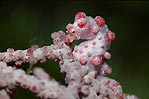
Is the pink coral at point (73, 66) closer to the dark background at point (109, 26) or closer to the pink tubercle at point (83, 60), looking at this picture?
the pink tubercle at point (83, 60)

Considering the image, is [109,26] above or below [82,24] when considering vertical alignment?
above

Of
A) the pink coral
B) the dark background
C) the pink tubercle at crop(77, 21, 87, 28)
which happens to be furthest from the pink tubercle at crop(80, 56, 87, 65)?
the dark background

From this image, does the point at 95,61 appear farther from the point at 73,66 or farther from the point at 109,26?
the point at 109,26

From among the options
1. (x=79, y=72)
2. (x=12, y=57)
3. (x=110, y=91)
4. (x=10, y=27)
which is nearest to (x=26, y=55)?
(x=12, y=57)

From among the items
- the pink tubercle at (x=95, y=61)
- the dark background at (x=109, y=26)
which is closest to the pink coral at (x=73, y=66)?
the pink tubercle at (x=95, y=61)

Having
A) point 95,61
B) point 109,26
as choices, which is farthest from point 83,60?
point 109,26

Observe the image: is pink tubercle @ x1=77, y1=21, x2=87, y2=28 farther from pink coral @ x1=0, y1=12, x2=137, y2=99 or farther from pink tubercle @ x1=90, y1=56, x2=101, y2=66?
pink tubercle @ x1=90, y1=56, x2=101, y2=66

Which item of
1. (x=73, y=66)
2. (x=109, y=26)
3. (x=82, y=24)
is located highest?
(x=109, y=26)
